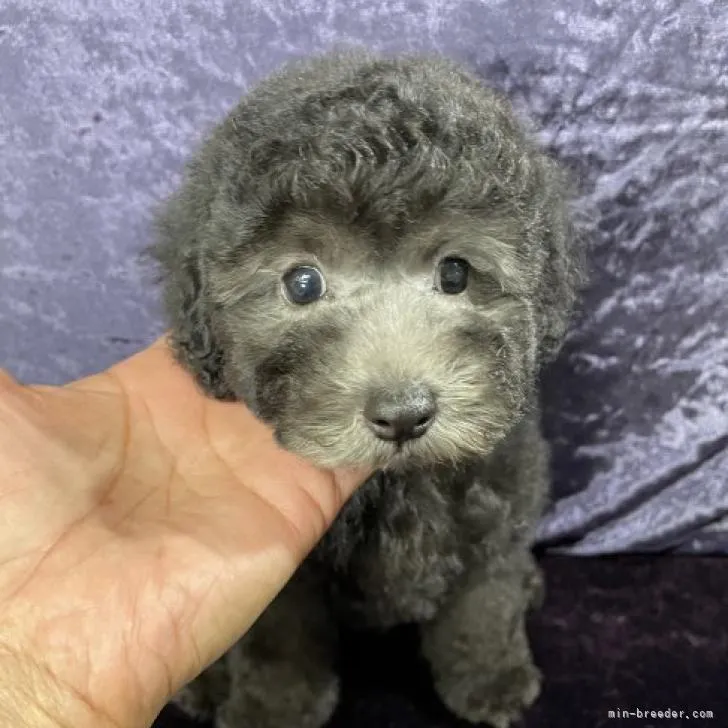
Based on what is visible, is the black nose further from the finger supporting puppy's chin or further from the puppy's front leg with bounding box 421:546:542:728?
the puppy's front leg with bounding box 421:546:542:728

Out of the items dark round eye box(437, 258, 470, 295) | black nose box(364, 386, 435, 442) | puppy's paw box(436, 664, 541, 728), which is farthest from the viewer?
→ puppy's paw box(436, 664, 541, 728)

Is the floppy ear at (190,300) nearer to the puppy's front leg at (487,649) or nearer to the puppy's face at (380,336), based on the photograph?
the puppy's face at (380,336)

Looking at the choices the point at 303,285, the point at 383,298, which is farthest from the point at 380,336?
the point at 303,285

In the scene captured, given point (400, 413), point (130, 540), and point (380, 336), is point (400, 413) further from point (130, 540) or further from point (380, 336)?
point (130, 540)

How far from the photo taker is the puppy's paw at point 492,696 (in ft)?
8.21

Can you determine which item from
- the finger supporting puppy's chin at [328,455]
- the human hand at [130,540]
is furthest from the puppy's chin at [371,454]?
the human hand at [130,540]

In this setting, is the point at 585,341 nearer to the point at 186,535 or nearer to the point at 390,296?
the point at 390,296

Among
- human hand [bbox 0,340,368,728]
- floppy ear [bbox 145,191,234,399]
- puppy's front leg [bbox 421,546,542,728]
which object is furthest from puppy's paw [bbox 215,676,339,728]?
floppy ear [bbox 145,191,234,399]

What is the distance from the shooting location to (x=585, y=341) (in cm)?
291

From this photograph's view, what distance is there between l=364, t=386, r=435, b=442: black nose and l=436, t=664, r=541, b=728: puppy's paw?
1077mm

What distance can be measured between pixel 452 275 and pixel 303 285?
33 centimetres

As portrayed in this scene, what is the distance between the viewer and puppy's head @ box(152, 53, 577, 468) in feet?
5.92

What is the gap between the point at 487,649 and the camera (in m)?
2.54

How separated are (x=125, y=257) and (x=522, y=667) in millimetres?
1721
